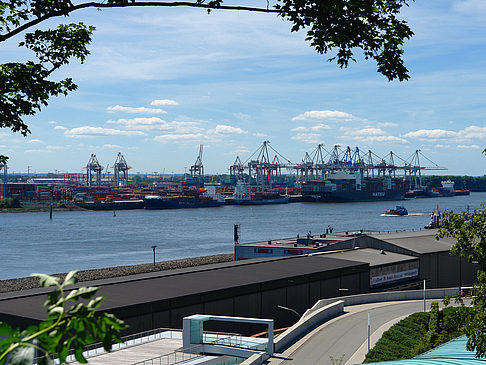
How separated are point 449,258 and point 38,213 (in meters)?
138

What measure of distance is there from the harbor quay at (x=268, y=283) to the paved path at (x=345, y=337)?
325cm

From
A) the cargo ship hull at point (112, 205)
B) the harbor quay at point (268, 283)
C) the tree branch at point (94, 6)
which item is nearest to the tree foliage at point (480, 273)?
the tree branch at point (94, 6)

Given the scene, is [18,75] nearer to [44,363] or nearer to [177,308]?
[44,363]

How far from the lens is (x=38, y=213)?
16200 cm

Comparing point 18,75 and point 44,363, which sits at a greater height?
point 18,75

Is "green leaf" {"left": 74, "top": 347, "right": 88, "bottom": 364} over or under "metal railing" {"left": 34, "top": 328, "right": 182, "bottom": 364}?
over

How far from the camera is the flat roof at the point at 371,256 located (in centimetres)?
3925

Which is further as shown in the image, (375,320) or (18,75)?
(375,320)

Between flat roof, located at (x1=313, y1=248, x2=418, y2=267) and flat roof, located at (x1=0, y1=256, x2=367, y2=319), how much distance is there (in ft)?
7.34

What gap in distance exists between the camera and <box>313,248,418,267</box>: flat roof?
3925 cm

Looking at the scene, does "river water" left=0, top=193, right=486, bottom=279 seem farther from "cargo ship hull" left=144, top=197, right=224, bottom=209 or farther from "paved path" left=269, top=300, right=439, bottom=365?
"paved path" left=269, top=300, right=439, bottom=365

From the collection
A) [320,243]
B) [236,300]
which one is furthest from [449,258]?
[236,300]

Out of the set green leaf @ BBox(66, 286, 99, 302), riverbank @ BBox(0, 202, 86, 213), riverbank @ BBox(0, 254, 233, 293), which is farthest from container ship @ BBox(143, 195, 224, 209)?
green leaf @ BBox(66, 286, 99, 302)

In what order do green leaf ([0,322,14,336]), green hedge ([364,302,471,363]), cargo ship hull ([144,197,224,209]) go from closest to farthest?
green leaf ([0,322,14,336]) → green hedge ([364,302,471,363]) → cargo ship hull ([144,197,224,209])
